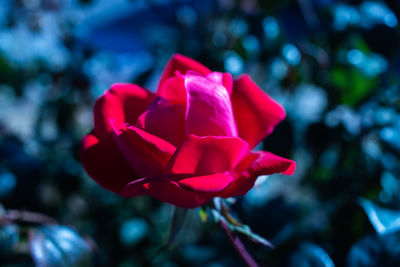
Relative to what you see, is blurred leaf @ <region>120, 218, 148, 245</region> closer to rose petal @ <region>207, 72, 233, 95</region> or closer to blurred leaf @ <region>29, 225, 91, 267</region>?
blurred leaf @ <region>29, 225, 91, 267</region>

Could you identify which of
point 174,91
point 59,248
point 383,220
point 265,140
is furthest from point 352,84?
point 59,248

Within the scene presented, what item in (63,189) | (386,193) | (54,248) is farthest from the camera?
(63,189)

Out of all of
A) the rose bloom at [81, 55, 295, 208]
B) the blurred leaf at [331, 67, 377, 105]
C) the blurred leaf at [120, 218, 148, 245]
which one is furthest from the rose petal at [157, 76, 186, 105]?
the blurred leaf at [120, 218, 148, 245]

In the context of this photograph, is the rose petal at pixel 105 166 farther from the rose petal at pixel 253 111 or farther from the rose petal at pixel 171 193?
the rose petal at pixel 253 111

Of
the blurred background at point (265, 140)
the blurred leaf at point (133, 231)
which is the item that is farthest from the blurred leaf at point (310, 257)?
the blurred leaf at point (133, 231)

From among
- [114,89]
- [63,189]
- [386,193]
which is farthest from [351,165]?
[63,189]

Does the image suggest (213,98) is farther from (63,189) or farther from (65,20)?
(65,20)

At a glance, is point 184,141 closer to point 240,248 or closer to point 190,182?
point 190,182
